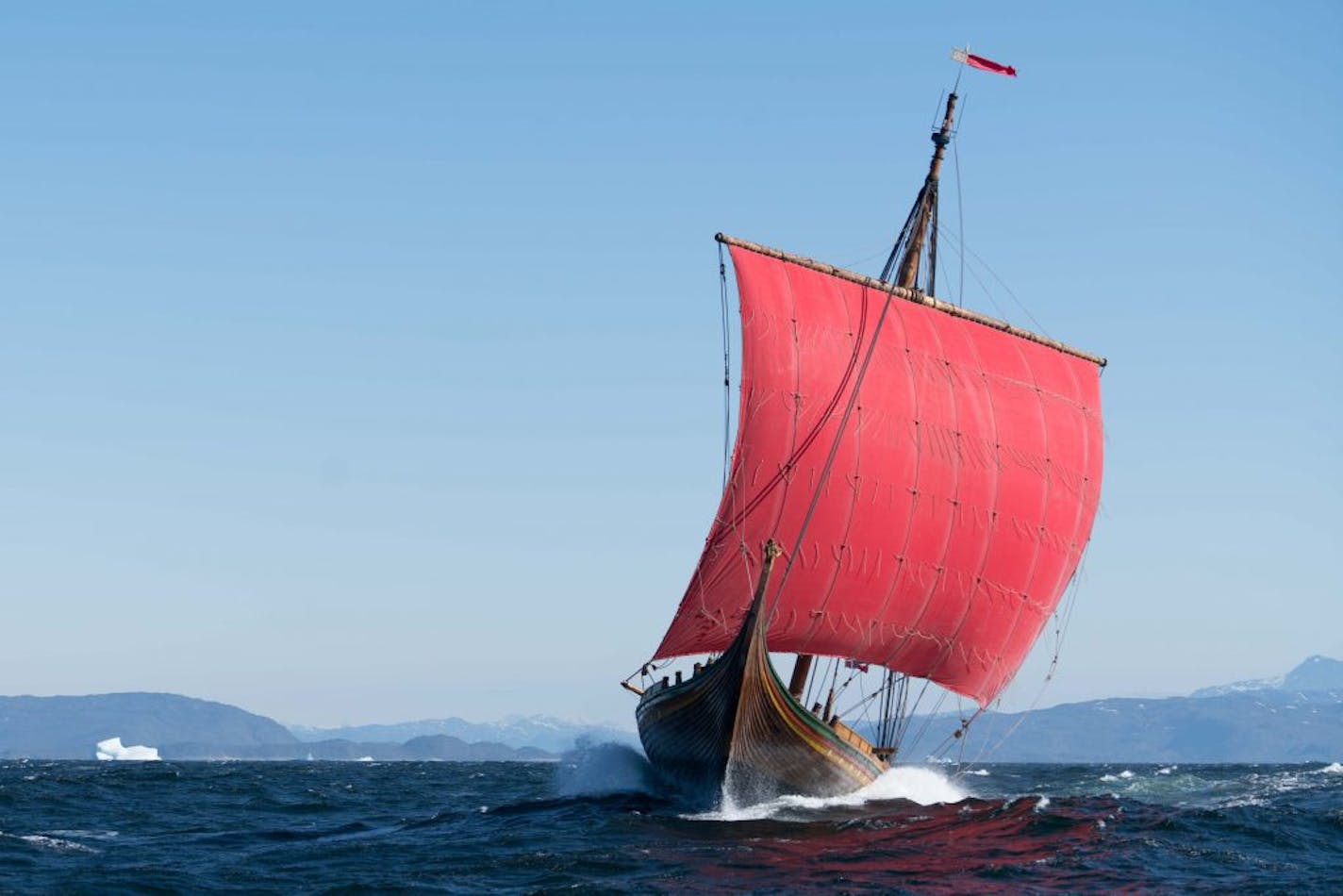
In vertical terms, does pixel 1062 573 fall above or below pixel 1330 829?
above

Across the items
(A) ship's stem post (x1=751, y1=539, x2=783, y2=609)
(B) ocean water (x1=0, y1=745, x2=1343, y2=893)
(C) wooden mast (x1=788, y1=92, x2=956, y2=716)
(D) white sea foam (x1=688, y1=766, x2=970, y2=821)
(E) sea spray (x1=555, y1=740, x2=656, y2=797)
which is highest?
(C) wooden mast (x1=788, y1=92, x2=956, y2=716)

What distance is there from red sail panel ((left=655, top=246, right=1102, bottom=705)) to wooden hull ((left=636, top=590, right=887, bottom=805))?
268cm

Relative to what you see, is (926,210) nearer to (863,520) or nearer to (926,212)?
(926,212)

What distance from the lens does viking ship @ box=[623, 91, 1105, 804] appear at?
36562 mm

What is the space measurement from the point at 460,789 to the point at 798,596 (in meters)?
25.7

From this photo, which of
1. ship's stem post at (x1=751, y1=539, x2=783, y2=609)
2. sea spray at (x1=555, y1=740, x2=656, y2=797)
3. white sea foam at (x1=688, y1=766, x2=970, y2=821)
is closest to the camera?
ship's stem post at (x1=751, y1=539, x2=783, y2=609)

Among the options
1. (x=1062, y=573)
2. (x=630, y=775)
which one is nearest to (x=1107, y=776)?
(x=1062, y=573)

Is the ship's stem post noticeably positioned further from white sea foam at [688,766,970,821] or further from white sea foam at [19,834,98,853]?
→ white sea foam at [19,834,98,853]

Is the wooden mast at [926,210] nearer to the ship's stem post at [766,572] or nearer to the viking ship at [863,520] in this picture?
the viking ship at [863,520]

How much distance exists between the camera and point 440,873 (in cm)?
2716

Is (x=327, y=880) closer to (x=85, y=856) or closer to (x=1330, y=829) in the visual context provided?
(x=85, y=856)

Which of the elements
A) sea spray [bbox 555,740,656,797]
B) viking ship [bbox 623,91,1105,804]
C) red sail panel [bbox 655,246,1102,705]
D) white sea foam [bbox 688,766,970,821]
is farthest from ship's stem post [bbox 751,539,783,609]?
sea spray [bbox 555,740,656,797]

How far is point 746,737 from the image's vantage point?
115ft

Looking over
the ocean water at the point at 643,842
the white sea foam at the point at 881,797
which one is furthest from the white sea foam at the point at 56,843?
the white sea foam at the point at 881,797
